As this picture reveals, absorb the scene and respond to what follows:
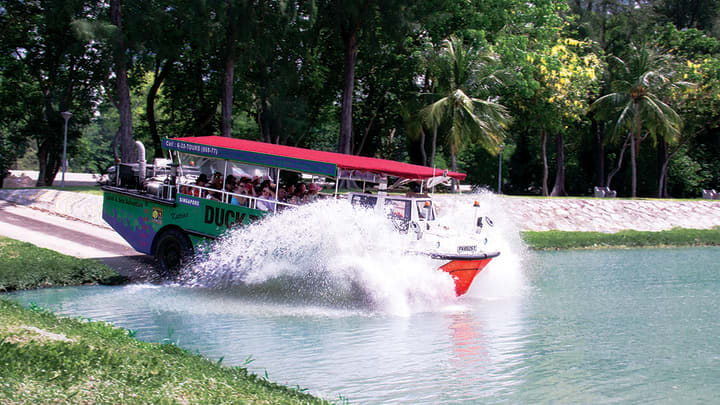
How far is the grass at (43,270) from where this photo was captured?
13.9m

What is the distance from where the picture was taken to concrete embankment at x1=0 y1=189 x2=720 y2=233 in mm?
31797

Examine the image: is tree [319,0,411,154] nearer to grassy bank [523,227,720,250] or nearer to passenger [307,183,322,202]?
grassy bank [523,227,720,250]

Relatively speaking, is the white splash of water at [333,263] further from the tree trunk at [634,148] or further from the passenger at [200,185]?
the tree trunk at [634,148]

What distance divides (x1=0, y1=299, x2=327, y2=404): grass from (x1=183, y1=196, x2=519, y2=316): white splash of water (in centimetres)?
520

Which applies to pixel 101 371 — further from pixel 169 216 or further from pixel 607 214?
pixel 607 214

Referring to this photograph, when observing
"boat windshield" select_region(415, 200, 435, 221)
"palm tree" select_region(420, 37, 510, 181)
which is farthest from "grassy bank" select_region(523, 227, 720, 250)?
"boat windshield" select_region(415, 200, 435, 221)

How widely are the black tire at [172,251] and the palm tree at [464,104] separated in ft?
73.8

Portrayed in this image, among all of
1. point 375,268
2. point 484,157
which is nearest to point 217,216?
point 375,268

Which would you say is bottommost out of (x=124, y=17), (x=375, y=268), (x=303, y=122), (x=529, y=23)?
(x=375, y=268)

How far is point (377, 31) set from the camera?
36.5 m

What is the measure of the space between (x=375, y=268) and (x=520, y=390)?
4.78 m

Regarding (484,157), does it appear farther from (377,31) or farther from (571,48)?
(377,31)

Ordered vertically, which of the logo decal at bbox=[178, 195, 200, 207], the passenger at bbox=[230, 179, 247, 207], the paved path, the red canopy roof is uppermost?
the red canopy roof

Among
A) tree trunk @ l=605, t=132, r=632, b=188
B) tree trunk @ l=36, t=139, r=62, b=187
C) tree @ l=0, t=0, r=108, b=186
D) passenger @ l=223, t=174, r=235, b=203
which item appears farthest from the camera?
tree trunk @ l=605, t=132, r=632, b=188
